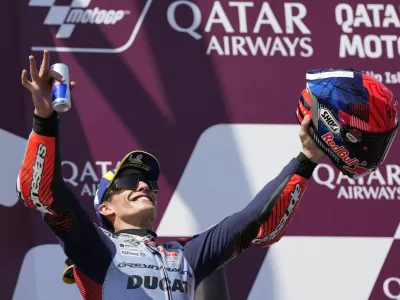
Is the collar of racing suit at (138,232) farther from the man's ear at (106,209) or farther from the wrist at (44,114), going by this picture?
the wrist at (44,114)

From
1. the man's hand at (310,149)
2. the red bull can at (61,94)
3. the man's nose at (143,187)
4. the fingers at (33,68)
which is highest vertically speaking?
the fingers at (33,68)

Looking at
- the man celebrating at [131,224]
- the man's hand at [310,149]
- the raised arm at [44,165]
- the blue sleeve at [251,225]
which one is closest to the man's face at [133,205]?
the man celebrating at [131,224]

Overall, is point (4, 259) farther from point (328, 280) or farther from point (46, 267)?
point (328, 280)

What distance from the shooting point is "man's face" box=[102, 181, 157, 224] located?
9.98 ft

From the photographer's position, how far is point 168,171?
3.70 metres

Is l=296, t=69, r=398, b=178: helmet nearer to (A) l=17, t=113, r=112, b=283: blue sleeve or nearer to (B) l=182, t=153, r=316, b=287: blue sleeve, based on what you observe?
(B) l=182, t=153, r=316, b=287: blue sleeve

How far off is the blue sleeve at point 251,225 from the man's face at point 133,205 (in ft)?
0.43

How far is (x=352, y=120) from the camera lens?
9.11 ft

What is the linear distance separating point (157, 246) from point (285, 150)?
37.1 inches

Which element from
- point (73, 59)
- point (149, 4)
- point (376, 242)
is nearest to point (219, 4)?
point (149, 4)

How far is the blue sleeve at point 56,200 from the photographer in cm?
266

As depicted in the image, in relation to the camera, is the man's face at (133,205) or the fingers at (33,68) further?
the man's face at (133,205)

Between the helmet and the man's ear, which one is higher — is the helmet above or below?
above

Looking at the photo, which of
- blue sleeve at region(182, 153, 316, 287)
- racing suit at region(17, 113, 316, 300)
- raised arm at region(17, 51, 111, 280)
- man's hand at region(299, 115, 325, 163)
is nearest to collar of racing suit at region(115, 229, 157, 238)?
racing suit at region(17, 113, 316, 300)
